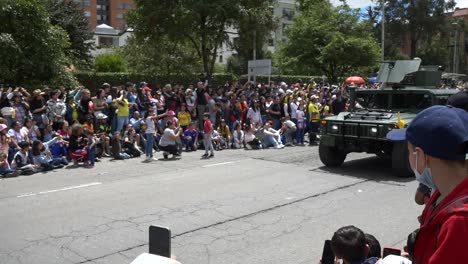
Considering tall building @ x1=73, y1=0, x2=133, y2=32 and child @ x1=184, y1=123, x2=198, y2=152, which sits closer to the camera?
child @ x1=184, y1=123, x2=198, y2=152

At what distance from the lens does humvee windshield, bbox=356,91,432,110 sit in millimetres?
10695

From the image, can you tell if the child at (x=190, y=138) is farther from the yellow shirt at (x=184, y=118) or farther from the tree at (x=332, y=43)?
the tree at (x=332, y=43)

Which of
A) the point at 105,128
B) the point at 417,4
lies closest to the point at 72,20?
the point at 105,128

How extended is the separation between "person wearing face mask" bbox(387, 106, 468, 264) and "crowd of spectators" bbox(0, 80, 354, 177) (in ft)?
34.5

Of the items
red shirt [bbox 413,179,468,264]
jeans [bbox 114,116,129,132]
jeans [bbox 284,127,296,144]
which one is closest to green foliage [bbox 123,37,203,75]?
jeans [bbox 284,127,296,144]

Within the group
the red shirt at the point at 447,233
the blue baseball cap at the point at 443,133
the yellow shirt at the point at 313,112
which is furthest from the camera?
the yellow shirt at the point at 313,112

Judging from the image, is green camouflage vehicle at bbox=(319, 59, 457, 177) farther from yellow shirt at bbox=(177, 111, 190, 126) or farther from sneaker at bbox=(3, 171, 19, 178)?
sneaker at bbox=(3, 171, 19, 178)

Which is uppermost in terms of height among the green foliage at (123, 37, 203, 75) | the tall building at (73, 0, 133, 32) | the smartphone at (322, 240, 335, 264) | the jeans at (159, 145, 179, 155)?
the tall building at (73, 0, 133, 32)

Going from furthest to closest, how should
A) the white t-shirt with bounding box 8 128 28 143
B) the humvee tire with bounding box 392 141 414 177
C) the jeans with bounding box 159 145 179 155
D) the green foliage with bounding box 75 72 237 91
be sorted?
1. the green foliage with bounding box 75 72 237 91
2. the jeans with bounding box 159 145 179 155
3. the white t-shirt with bounding box 8 128 28 143
4. the humvee tire with bounding box 392 141 414 177

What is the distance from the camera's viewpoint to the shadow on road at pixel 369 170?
33.2 feet

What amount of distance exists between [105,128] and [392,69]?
7.96 meters

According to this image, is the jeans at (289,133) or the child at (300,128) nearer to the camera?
the jeans at (289,133)

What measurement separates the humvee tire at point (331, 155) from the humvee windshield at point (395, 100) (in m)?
1.30

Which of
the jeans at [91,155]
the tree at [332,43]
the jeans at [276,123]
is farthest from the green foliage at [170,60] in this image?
the jeans at [91,155]
